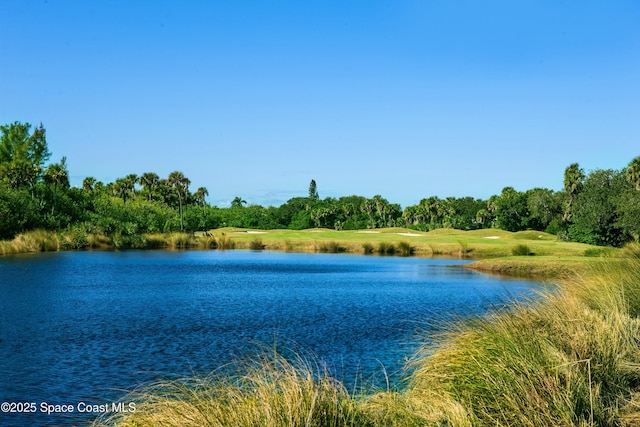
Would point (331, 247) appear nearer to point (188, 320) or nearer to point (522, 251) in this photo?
point (522, 251)

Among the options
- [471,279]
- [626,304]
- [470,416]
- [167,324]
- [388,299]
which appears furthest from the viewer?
[471,279]

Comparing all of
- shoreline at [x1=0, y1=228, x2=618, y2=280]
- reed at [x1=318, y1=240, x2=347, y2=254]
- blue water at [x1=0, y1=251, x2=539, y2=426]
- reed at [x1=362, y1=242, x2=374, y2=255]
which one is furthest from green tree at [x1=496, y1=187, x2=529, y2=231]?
blue water at [x1=0, y1=251, x2=539, y2=426]

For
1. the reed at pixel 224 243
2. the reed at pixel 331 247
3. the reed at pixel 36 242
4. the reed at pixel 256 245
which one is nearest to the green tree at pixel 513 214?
the reed at pixel 331 247

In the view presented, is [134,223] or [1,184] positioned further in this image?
[134,223]

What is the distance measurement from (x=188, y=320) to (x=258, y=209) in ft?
445

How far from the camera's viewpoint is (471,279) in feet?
122

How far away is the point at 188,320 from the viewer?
844 inches

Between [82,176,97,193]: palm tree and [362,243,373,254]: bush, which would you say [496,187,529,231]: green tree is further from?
[82,176,97,193]: palm tree

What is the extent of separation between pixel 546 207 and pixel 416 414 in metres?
100

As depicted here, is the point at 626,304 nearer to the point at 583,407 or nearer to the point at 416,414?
the point at 583,407

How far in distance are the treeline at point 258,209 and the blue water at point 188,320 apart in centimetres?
2030

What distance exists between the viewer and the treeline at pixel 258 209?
179 ft

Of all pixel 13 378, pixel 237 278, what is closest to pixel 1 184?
pixel 237 278

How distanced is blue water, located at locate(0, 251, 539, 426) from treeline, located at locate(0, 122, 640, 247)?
20302 millimetres
